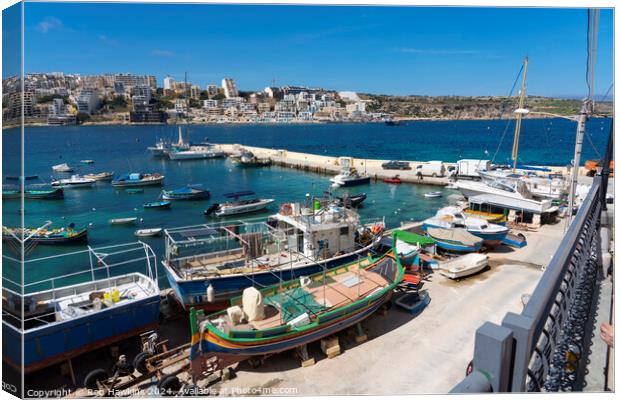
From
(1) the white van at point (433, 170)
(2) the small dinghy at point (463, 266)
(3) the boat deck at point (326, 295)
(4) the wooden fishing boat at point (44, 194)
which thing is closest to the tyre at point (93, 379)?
(3) the boat deck at point (326, 295)

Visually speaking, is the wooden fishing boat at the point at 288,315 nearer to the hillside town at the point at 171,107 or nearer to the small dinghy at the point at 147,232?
the small dinghy at the point at 147,232

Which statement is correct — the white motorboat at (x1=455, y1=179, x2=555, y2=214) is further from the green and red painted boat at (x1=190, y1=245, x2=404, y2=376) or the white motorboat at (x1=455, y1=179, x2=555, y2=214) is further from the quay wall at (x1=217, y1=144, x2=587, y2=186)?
the green and red painted boat at (x1=190, y1=245, x2=404, y2=376)

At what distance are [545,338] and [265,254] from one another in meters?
12.4

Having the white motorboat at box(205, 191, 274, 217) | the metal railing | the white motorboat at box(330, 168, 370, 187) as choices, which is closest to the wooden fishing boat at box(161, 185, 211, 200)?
the white motorboat at box(205, 191, 274, 217)

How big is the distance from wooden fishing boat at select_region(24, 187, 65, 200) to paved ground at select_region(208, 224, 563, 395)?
33703 millimetres

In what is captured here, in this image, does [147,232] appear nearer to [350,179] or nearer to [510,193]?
[350,179]

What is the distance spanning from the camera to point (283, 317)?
9.73m

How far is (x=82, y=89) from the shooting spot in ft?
427

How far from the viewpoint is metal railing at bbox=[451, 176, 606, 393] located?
1.86m

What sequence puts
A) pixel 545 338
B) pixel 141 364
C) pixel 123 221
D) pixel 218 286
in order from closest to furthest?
pixel 545 338 → pixel 141 364 → pixel 218 286 → pixel 123 221

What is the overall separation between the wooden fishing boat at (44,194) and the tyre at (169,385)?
33215mm

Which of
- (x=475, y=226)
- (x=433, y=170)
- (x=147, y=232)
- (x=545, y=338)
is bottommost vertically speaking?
(x=147, y=232)

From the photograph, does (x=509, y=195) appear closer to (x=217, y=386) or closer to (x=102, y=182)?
(x=217, y=386)

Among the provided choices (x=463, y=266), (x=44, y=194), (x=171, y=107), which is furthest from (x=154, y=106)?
(x=463, y=266)
